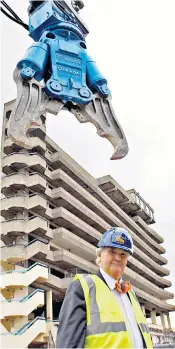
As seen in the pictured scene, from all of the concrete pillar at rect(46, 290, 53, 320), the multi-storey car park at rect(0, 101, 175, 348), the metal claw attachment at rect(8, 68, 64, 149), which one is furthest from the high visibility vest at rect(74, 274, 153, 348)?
the concrete pillar at rect(46, 290, 53, 320)

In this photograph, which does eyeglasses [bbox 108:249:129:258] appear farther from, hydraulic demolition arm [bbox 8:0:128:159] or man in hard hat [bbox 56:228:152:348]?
hydraulic demolition arm [bbox 8:0:128:159]

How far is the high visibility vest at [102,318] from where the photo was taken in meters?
1.73

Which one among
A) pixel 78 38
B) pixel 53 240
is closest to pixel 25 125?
pixel 78 38

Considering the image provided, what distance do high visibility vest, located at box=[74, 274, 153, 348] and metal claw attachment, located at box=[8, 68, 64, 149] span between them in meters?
1.67

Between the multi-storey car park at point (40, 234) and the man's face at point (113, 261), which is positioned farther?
the multi-storey car park at point (40, 234)

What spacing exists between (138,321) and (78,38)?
294cm

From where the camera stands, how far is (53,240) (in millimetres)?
25828

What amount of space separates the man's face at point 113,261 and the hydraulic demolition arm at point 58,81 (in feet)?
4.98

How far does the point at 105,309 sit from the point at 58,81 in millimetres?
2270

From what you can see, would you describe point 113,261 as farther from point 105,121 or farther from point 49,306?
point 49,306

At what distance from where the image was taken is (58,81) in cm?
358

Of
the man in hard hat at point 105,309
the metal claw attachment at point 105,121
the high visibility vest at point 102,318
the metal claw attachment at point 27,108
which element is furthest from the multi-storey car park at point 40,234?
the high visibility vest at point 102,318

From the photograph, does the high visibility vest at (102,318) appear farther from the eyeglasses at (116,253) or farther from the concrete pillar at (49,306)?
the concrete pillar at (49,306)

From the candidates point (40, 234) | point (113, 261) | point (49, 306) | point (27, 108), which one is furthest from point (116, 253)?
point (49, 306)
